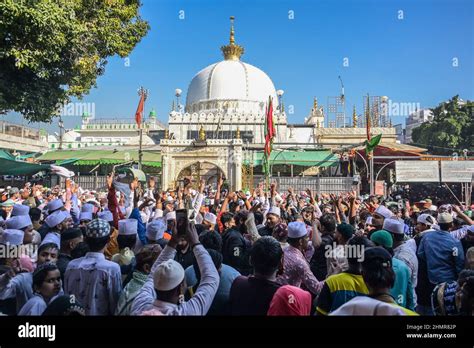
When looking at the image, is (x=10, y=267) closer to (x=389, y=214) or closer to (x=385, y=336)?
(x=385, y=336)

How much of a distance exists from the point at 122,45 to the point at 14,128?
24.3m

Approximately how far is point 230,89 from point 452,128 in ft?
76.1

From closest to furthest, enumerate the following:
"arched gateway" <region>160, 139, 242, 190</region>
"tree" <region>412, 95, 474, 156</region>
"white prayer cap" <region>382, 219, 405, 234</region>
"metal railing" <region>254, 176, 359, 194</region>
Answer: "white prayer cap" <region>382, 219, 405, 234</region>
"metal railing" <region>254, 176, 359, 194</region>
"arched gateway" <region>160, 139, 242, 190</region>
"tree" <region>412, 95, 474, 156</region>

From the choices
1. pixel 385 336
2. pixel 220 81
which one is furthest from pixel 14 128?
pixel 385 336

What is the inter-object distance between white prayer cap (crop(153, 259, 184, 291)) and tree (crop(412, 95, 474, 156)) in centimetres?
2974

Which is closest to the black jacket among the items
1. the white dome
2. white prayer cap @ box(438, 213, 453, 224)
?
white prayer cap @ box(438, 213, 453, 224)

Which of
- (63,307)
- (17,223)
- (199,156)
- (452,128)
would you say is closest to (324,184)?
(199,156)

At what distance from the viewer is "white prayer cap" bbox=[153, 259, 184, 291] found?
287 centimetres

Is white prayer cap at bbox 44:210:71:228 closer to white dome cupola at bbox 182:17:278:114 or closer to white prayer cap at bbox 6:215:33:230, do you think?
white prayer cap at bbox 6:215:33:230

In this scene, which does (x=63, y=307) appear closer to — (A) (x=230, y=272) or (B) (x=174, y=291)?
(B) (x=174, y=291)

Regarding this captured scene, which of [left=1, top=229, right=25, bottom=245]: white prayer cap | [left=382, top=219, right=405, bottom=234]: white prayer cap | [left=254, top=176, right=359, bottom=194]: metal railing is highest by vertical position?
[left=254, top=176, right=359, bottom=194]: metal railing

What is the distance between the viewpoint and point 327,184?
2120 centimetres

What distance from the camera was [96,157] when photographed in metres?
31.5

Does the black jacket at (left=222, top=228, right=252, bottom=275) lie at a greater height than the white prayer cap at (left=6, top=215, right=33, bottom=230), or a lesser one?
lesser
